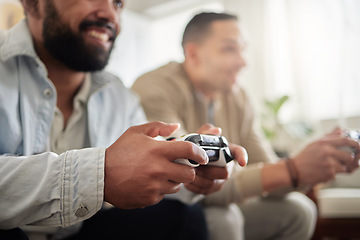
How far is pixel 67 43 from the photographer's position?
78 centimetres

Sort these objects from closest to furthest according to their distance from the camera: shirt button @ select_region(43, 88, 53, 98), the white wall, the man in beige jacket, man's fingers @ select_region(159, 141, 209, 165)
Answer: man's fingers @ select_region(159, 141, 209, 165), shirt button @ select_region(43, 88, 53, 98), the man in beige jacket, the white wall

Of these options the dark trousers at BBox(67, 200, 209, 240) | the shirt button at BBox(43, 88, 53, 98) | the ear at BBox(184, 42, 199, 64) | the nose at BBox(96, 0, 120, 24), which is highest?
the nose at BBox(96, 0, 120, 24)

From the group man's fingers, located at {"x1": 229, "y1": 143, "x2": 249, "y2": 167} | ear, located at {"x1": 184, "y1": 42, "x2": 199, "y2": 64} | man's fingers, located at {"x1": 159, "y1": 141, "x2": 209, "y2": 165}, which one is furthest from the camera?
ear, located at {"x1": 184, "y1": 42, "x2": 199, "y2": 64}

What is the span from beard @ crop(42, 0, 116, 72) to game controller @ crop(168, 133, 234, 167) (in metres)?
0.37

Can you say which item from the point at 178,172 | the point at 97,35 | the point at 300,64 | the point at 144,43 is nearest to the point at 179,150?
the point at 178,172

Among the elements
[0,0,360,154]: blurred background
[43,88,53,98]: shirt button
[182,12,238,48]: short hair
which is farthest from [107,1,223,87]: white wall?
[43,88,53,98]: shirt button

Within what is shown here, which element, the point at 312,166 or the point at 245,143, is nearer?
the point at 312,166

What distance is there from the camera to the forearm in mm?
442

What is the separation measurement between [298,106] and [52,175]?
2.42 m

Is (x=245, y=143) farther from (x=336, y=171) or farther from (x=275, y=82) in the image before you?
(x=275, y=82)

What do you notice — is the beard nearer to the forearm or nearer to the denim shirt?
the denim shirt

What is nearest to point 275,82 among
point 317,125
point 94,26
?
point 317,125

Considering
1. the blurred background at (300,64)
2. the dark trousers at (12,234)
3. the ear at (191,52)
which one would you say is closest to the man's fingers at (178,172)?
the dark trousers at (12,234)

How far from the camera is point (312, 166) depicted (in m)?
0.94
